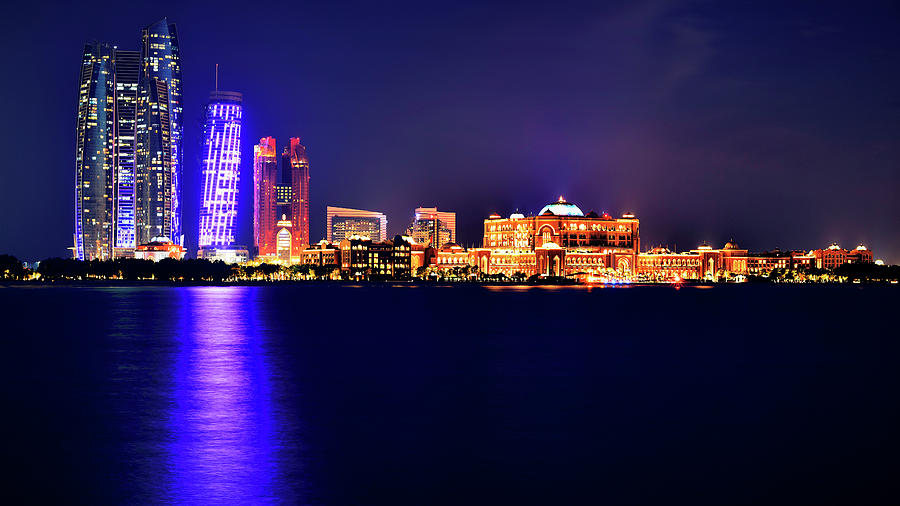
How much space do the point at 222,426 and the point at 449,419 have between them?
6.21 m

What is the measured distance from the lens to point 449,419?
2466 cm

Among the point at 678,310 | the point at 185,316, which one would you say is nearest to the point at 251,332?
the point at 185,316

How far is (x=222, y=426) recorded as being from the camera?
2366 cm

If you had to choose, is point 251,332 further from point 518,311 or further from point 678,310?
point 678,310

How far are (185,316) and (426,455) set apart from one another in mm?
57066

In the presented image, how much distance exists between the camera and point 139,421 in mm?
24500

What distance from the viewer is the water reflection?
17031 mm

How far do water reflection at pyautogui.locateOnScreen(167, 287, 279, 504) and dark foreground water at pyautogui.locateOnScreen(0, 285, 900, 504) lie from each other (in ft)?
0.27

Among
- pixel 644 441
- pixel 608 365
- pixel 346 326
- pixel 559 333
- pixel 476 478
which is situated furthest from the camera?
pixel 346 326

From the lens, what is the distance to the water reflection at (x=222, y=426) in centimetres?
1703

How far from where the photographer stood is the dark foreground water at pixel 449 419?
17.1 meters

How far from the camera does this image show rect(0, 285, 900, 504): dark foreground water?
56.1ft

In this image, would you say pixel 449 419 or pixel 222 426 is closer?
pixel 222 426

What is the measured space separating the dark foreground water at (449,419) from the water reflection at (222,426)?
8 cm
